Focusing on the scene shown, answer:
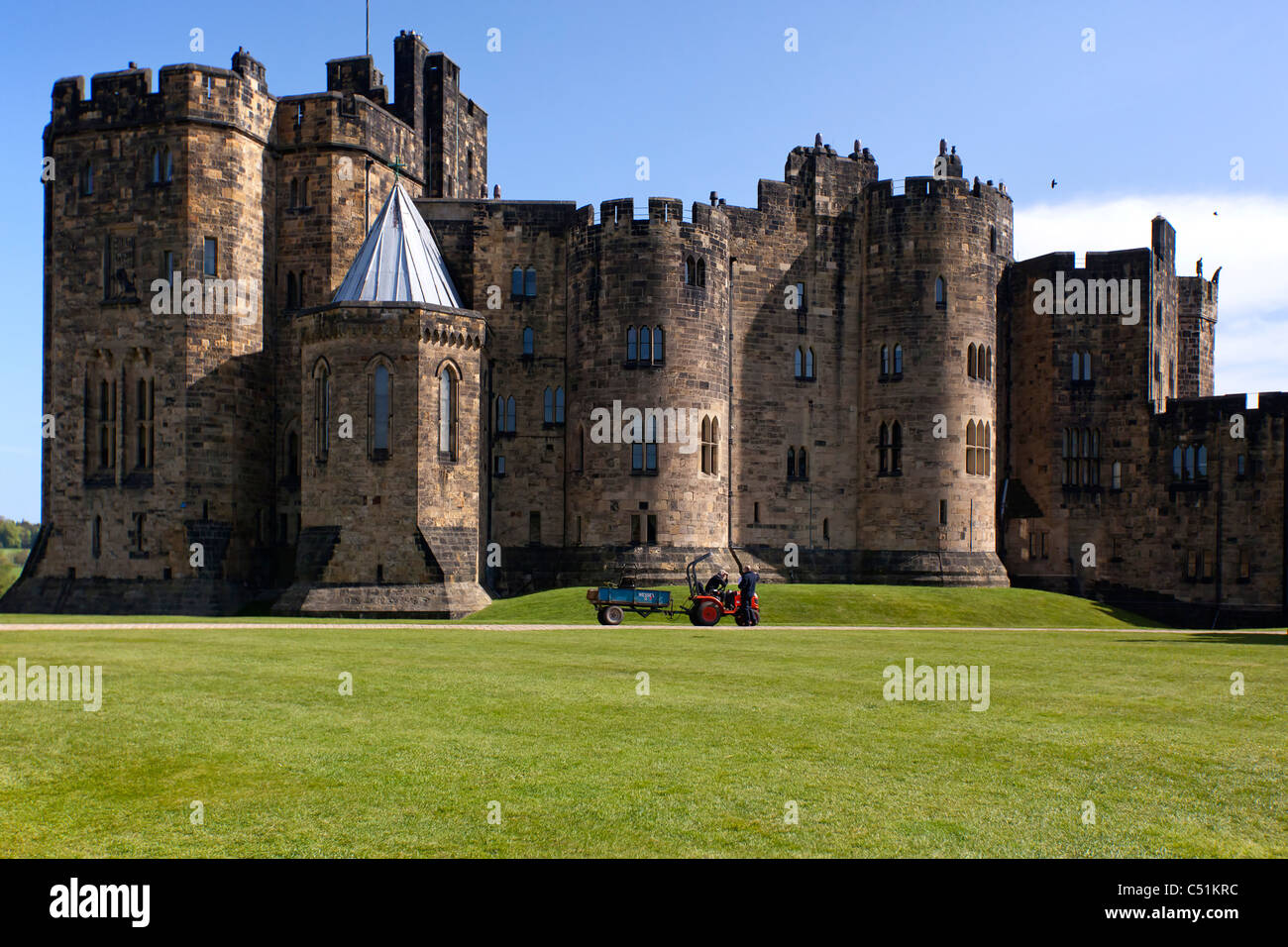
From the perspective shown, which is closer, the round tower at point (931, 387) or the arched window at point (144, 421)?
the arched window at point (144, 421)

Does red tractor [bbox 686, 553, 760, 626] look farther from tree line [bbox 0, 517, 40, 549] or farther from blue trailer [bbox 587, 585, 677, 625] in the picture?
tree line [bbox 0, 517, 40, 549]

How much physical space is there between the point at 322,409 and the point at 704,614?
18.3 metres

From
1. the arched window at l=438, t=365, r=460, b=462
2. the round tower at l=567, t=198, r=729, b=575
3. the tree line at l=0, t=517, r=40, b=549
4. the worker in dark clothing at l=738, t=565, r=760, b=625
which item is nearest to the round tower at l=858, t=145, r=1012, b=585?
the round tower at l=567, t=198, r=729, b=575

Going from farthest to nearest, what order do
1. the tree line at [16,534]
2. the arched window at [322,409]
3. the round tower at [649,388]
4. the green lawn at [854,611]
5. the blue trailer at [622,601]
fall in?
the tree line at [16,534] → the round tower at [649,388] → the arched window at [322,409] → the green lawn at [854,611] → the blue trailer at [622,601]

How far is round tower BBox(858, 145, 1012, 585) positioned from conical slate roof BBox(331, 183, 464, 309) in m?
19.5

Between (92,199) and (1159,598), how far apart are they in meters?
48.0

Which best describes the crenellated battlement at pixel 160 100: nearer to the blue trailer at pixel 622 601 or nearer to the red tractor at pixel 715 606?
the blue trailer at pixel 622 601

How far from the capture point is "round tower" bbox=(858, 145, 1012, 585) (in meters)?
49.7

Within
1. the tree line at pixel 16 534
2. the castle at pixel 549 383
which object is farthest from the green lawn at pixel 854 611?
the tree line at pixel 16 534

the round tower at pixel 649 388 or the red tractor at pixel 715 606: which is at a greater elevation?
the round tower at pixel 649 388

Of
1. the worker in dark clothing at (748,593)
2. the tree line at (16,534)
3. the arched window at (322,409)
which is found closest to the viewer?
the worker in dark clothing at (748,593)

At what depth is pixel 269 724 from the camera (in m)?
13.3

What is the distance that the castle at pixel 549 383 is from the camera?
43.2 meters

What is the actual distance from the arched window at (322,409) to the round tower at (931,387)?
23.8m
